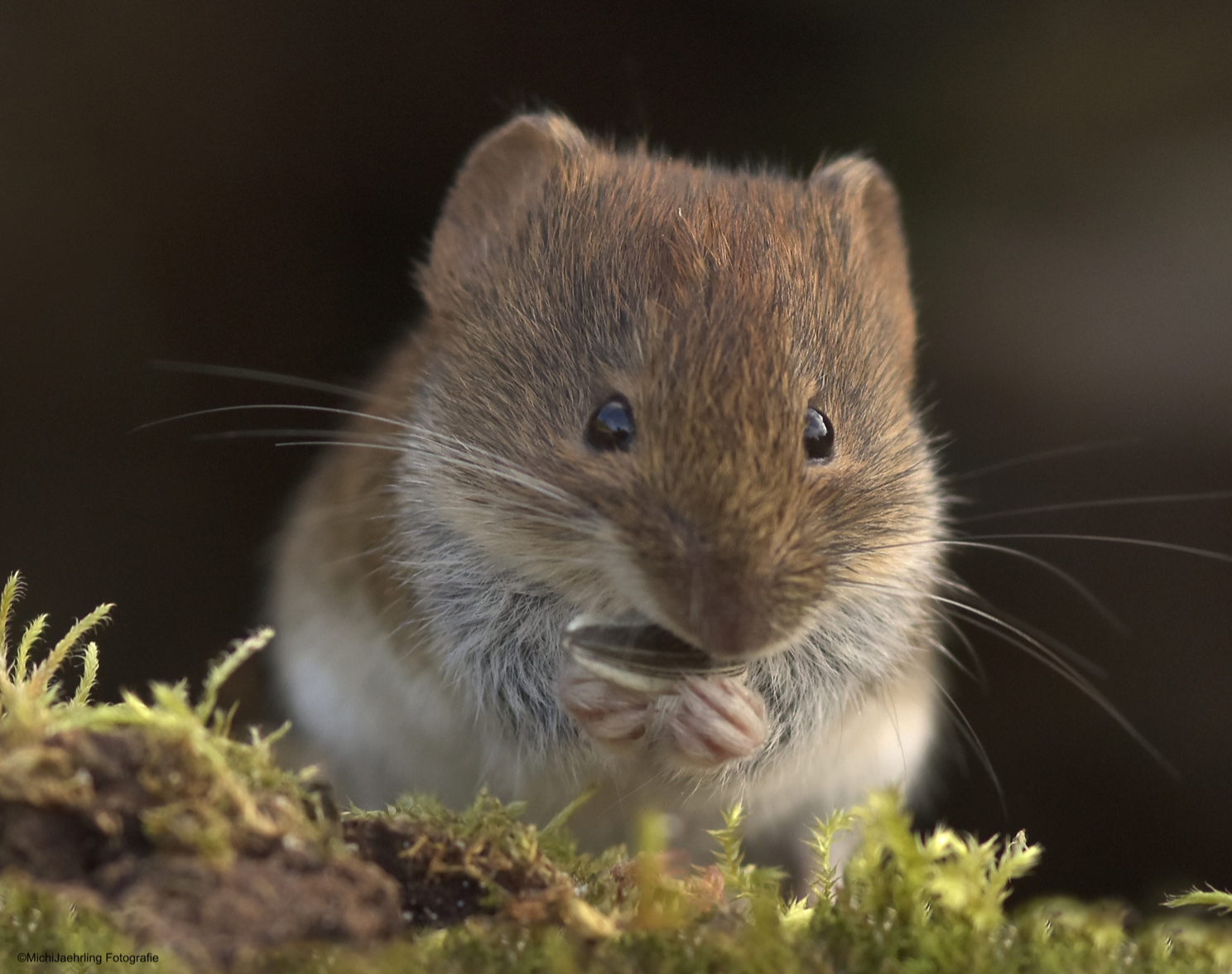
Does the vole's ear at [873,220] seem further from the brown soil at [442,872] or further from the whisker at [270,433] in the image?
the brown soil at [442,872]

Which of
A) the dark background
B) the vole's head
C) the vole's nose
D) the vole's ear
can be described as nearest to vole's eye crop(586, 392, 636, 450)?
the vole's head

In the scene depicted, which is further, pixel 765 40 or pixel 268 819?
pixel 765 40

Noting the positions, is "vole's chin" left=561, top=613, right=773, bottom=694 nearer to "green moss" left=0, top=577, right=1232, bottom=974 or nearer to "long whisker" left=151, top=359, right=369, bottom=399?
"green moss" left=0, top=577, right=1232, bottom=974

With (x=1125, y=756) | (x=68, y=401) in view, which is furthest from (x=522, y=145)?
(x=1125, y=756)

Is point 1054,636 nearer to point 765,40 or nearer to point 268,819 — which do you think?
point 765,40

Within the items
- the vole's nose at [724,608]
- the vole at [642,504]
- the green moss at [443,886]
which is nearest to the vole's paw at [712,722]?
the vole at [642,504]

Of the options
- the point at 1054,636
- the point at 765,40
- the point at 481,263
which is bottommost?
the point at 1054,636
